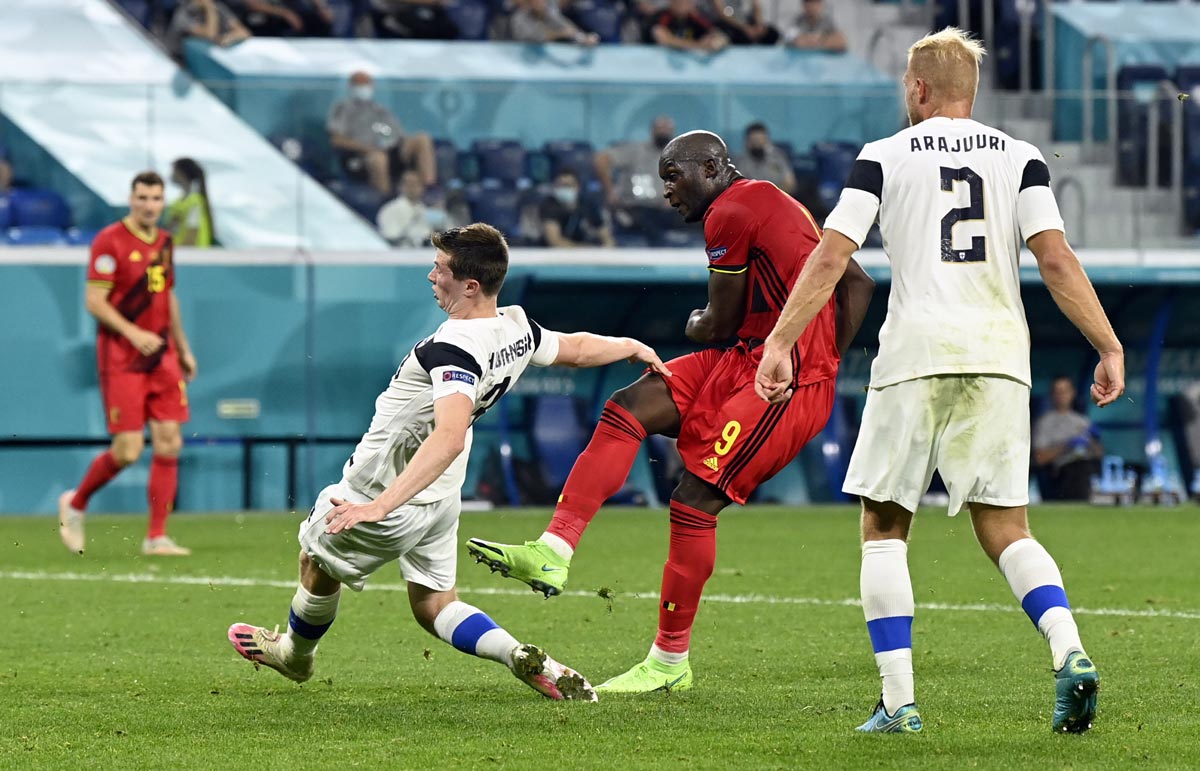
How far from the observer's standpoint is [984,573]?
33.7 ft

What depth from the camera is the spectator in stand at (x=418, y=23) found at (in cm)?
1984

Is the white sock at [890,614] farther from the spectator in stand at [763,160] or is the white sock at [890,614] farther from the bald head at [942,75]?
the spectator in stand at [763,160]

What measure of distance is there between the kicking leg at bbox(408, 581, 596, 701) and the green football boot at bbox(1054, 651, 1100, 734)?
4.86ft

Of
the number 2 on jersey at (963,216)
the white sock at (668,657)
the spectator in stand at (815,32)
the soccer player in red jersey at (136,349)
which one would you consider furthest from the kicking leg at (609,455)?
the spectator in stand at (815,32)

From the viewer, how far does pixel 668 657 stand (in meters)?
5.90

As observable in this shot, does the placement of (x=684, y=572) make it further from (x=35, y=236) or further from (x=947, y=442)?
(x=35, y=236)

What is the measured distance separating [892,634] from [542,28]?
51.7 ft

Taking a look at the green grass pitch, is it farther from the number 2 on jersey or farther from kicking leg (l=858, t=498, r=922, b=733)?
the number 2 on jersey

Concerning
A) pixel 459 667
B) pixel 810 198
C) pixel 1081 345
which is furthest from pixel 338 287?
pixel 459 667

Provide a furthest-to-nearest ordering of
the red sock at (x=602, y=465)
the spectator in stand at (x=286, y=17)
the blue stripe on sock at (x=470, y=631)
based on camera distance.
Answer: the spectator in stand at (x=286, y=17)
the red sock at (x=602, y=465)
the blue stripe on sock at (x=470, y=631)

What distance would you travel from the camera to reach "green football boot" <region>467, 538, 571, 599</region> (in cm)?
531

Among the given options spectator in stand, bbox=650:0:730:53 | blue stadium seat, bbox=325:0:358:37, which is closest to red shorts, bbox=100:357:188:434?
blue stadium seat, bbox=325:0:358:37

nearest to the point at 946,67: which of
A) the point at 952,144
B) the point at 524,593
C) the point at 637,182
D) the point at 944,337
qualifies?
the point at 952,144

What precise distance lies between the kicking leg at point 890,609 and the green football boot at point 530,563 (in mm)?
989
